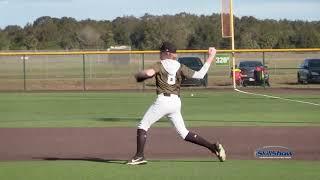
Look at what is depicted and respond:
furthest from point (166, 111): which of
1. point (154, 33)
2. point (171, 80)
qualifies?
point (154, 33)

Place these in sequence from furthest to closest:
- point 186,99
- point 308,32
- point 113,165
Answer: point 308,32 < point 186,99 < point 113,165

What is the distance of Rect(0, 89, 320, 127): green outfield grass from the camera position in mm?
17639

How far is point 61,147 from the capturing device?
42.2 ft

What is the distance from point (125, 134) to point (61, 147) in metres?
2.16

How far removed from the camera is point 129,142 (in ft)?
44.1

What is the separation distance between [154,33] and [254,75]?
50.0m

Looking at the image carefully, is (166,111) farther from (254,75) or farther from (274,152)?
(254,75)

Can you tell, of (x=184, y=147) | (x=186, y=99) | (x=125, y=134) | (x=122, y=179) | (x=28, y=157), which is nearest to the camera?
(x=122, y=179)

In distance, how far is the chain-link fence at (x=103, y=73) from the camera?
1507 inches

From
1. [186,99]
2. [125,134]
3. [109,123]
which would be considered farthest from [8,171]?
Answer: [186,99]

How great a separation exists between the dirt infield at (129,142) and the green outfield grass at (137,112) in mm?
1616

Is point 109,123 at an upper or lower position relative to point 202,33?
lower

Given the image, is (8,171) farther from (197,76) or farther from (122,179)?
(197,76)

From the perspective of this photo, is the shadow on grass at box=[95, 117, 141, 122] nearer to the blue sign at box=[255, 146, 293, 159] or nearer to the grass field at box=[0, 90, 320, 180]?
the grass field at box=[0, 90, 320, 180]
